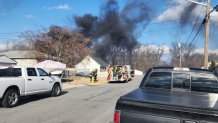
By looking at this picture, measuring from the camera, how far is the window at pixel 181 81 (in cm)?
698

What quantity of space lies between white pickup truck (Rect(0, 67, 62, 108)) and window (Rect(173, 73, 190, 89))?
876 centimetres

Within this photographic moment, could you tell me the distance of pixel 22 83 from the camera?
15055 mm

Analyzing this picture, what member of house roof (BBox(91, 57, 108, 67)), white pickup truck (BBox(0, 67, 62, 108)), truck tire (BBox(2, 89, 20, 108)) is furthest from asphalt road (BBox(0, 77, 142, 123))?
house roof (BBox(91, 57, 108, 67))

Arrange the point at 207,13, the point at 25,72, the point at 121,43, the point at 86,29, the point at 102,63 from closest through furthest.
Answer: the point at 25,72 → the point at 207,13 → the point at 86,29 → the point at 121,43 → the point at 102,63

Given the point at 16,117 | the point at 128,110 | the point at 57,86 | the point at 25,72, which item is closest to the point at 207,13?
the point at 57,86

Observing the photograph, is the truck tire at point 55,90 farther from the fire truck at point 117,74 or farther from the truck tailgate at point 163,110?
the fire truck at point 117,74

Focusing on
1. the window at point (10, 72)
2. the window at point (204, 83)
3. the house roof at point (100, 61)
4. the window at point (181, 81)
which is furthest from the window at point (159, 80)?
the house roof at point (100, 61)

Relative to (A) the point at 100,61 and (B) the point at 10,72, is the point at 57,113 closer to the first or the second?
(B) the point at 10,72

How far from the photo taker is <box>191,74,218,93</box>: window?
273 inches

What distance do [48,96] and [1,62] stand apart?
83.5 ft

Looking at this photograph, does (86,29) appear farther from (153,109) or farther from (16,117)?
(153,109)

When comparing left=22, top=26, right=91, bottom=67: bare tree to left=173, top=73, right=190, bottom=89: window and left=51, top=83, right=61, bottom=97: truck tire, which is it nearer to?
left=51, top=83, right=61, bottom=97: truck tire

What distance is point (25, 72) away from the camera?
15.6 metres

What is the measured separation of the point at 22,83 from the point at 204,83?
32.8 feet
